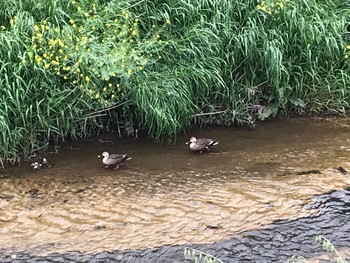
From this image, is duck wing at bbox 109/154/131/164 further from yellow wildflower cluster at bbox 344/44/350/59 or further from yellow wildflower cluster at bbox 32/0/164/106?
yellow wildflower cluster at bbox 344/44/350/59

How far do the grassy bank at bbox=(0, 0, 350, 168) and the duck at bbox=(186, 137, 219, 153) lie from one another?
0.38m

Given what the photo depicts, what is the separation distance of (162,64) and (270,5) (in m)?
1.74

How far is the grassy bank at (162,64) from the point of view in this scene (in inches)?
248

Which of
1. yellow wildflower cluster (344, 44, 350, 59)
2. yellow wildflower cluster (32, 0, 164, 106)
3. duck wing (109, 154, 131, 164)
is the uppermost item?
yellow wildflower cluster (32, 0, 164, 106)

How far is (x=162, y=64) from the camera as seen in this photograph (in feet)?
23.2

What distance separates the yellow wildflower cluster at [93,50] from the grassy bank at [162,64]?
2 cm

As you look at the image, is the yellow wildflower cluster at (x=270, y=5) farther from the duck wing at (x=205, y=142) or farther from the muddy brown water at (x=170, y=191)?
the duck wing at (x=205, y=142)

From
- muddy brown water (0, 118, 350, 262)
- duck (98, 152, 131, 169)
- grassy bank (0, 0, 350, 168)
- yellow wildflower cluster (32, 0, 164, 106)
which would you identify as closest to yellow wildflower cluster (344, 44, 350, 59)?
grassy bank (0, 0, 350, 168)

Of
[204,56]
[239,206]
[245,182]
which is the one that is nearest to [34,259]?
[239,206]

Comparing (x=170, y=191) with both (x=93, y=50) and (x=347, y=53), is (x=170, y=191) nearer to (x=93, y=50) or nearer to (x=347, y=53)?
(x=93, y=50)

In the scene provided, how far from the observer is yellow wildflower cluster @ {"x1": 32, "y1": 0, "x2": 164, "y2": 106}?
621cm

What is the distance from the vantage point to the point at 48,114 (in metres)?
6.40

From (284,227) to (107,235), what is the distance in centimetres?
166

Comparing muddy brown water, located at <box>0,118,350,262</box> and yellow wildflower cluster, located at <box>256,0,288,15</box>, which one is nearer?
muddy brown water, located at <box>0,118,350,262</box>
